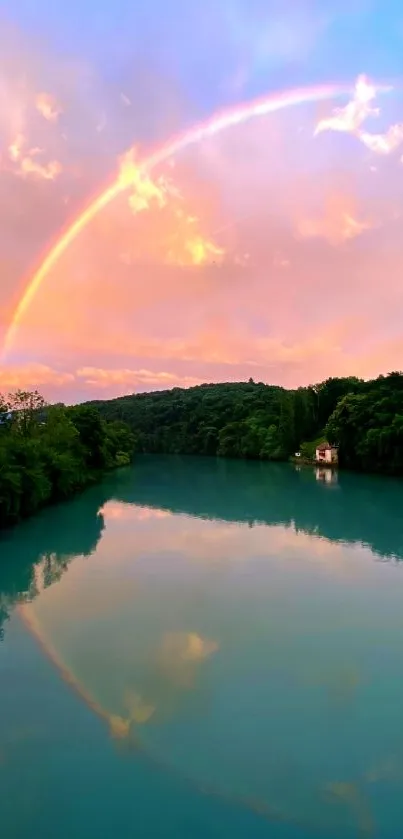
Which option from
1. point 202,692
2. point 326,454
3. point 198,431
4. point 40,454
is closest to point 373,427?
point 326,454

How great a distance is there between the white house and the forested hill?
1.36 meters

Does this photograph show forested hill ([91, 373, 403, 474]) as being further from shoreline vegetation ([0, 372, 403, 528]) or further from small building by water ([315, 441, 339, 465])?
small building by water ([315, 441, 339, 465])

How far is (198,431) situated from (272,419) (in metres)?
13.8

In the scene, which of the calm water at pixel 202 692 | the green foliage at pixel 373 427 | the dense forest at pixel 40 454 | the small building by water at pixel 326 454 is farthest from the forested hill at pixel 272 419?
the calm water at pixel 202 692

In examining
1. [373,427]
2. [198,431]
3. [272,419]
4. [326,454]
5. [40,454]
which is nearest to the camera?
[40,454]

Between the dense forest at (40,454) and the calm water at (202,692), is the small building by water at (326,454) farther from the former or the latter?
the calm water at (202,692)

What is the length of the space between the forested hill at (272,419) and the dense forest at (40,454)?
1691 cm

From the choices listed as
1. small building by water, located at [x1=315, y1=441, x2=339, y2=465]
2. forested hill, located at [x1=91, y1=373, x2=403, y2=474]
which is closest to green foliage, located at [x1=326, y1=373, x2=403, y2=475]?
forested hill, located at [x1=91, y1=373, x2=403, y2=474]

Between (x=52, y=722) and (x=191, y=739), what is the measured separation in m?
1.53

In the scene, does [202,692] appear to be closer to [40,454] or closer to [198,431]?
[40,454]

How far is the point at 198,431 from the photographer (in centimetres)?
7725

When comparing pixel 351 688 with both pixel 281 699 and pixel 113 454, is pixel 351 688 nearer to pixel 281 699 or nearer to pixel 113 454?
pixel 281 699

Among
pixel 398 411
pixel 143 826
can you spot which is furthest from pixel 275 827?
pixel 398 411

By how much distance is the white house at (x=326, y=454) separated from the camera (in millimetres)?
45938
